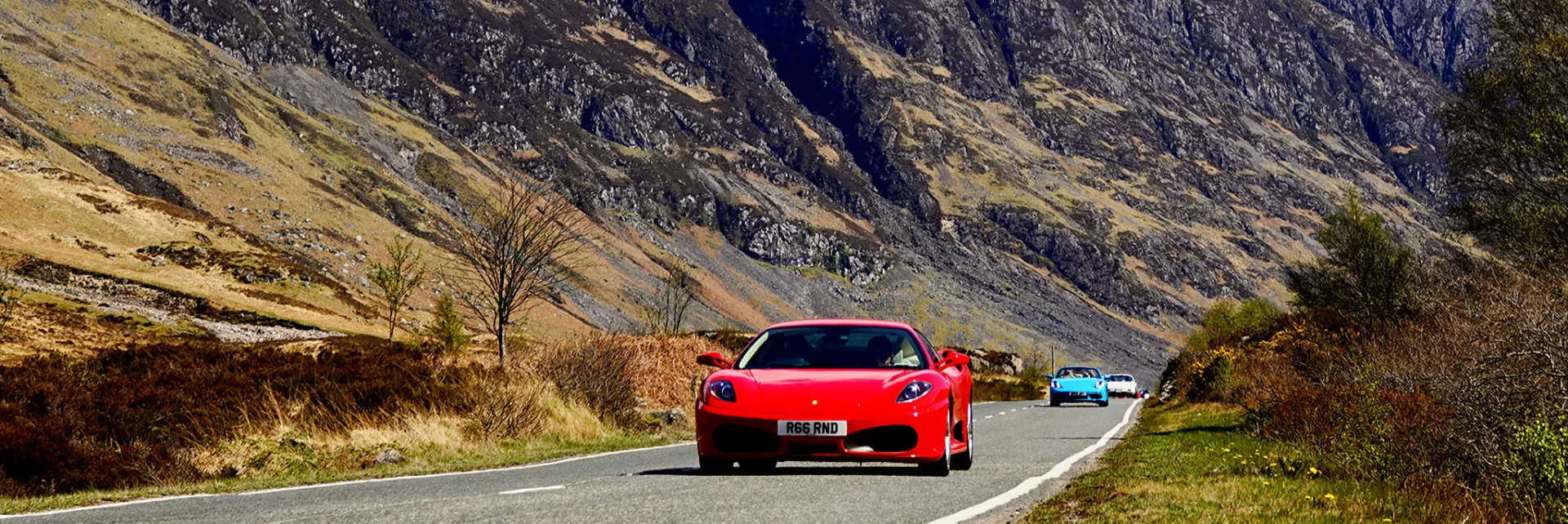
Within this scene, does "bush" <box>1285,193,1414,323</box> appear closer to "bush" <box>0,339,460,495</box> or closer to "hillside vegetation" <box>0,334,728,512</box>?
"hillside vegetation" <box>0,334,728,512</box>

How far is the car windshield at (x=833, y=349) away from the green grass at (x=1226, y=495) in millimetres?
1993

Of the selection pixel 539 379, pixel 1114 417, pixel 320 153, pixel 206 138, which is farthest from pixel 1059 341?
pixel 539 379

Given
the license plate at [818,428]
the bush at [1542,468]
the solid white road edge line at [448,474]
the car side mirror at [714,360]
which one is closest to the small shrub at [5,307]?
the solid white road edge line at [448,474]

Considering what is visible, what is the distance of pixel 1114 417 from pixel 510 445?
61.5ft

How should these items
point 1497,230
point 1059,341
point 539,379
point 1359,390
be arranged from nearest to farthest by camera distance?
1. point 1359,390
2. point 539,379
3. point 1497,230
4. point 1059,341

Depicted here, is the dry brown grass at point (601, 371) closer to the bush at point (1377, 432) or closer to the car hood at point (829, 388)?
the car hood at point (829, 388)

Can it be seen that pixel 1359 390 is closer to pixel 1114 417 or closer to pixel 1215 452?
pixel 1215 452

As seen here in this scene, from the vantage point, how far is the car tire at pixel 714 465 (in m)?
11.2

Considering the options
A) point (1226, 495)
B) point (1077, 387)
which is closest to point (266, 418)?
point (1226, 495)

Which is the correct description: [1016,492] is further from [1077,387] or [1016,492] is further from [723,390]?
[1077,387]

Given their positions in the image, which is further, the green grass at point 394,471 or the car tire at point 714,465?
the car tire at point 714,465

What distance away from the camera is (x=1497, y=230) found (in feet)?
96.2

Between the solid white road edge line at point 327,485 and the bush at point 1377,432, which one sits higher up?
the bush at point 1377,432

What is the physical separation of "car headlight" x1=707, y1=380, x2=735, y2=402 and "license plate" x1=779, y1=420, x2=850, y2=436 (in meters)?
0.64
